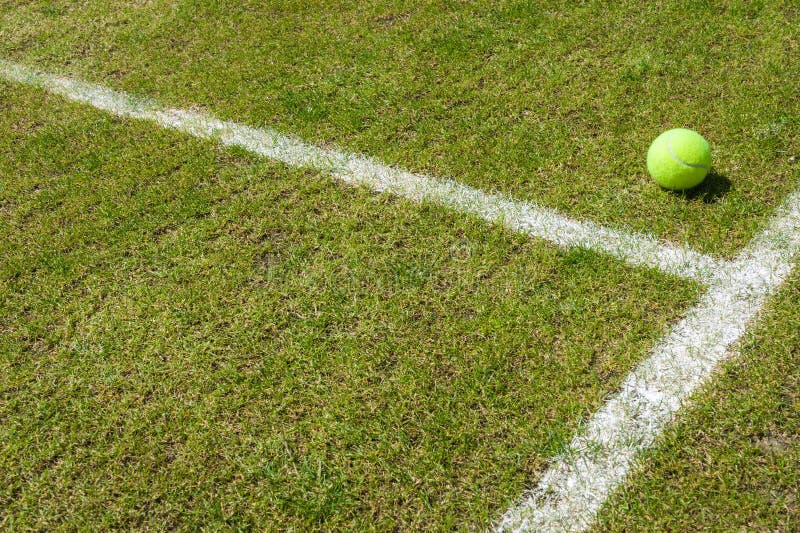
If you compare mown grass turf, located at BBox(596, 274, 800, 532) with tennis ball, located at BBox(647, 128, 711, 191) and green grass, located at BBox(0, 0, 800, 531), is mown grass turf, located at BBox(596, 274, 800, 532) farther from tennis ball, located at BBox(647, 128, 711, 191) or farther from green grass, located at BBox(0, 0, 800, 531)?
tennis ball, located at BBox(647, 128, 711, 191)

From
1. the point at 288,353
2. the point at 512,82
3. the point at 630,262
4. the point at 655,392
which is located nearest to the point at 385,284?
the point at 288,353

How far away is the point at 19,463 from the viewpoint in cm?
268

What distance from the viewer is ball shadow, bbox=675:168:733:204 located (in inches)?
133

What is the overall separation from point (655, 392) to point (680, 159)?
1.30m

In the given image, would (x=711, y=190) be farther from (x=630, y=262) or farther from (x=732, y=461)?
(x=732, y=461)

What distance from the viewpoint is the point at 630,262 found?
3.12 m

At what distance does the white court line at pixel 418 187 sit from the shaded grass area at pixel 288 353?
11cm

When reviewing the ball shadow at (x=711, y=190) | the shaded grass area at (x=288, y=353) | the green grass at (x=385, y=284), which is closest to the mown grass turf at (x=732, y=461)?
the green grass at (x=385, y=284)

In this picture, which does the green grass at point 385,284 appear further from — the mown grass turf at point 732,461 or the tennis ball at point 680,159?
the tennis ball at point 680,159

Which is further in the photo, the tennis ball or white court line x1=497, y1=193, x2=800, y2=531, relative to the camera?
the tennis ball

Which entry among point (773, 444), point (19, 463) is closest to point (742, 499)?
point (773, 444)

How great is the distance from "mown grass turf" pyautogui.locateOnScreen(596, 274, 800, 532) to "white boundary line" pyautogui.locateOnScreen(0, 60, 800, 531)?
0.26 ft

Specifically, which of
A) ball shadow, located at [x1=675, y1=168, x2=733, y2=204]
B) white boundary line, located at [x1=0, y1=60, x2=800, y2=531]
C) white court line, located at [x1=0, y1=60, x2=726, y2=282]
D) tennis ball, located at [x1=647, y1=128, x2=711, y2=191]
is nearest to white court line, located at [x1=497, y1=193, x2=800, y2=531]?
white boundary line, located at [x1=0, y1=60, x2=800, y2=531]

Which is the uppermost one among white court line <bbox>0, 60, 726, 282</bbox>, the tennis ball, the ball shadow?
the tennis ball
